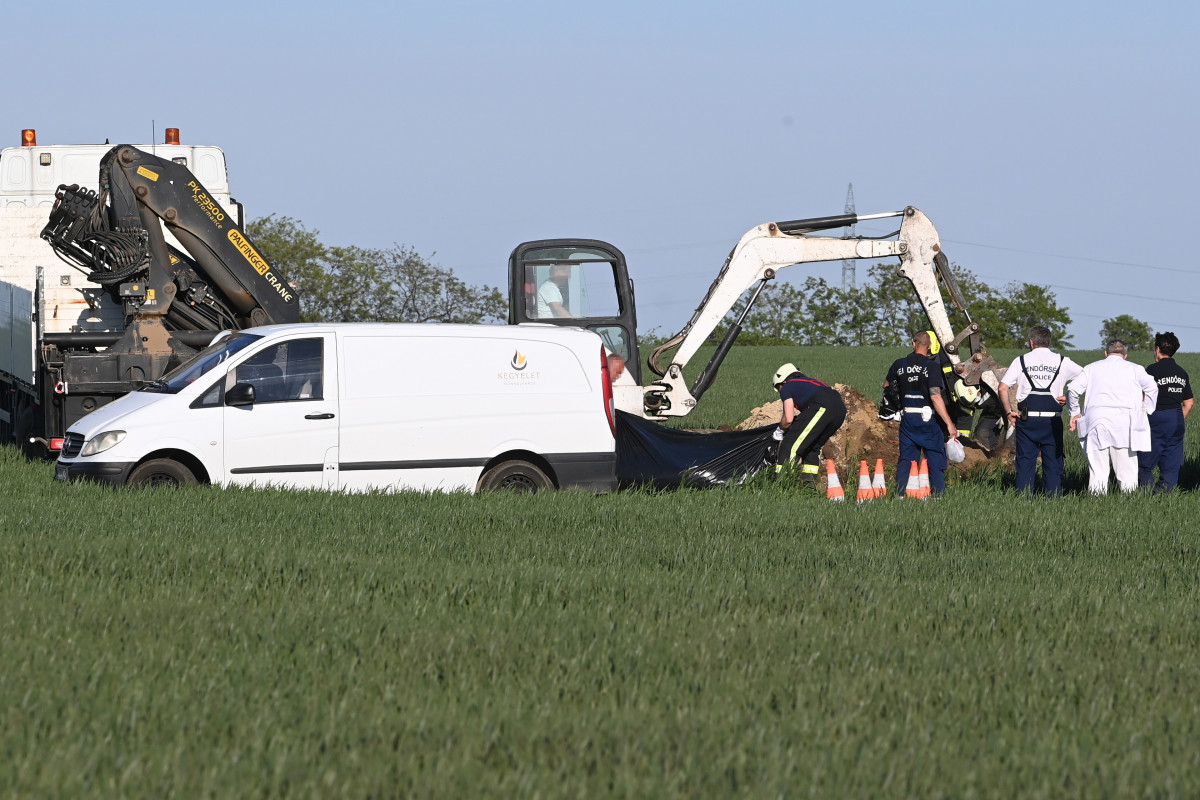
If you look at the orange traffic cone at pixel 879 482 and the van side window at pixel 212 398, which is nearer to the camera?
the van side window at pixel 212 398

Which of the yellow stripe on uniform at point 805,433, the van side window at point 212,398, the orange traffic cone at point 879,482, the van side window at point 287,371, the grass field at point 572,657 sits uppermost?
the van side window at point 287,371

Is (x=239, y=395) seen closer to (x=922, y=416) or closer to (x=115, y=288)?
(x=115, y=288)

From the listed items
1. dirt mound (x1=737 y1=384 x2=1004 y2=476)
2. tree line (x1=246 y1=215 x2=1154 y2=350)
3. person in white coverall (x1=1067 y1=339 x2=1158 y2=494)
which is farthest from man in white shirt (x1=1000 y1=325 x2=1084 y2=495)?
tree line (x1=246 y1=215 x2=1154 y2=350)

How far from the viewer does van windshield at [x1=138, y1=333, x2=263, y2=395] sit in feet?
40.9

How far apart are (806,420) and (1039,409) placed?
2.38 m

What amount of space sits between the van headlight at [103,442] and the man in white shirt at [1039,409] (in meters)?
8.69

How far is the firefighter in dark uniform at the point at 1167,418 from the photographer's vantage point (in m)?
15.1

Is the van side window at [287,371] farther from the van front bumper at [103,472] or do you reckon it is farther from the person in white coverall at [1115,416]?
the person in white coverall at [1115,416]

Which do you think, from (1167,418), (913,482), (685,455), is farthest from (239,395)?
(1167,418)

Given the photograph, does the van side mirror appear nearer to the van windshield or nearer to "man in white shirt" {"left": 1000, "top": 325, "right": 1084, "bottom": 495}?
the van windshield

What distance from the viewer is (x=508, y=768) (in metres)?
4.80

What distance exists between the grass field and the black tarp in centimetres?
381

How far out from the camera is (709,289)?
1845 cm

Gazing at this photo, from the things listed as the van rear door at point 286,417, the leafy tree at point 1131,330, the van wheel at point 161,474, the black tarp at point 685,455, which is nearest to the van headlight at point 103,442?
the van wheel at point 161,474
